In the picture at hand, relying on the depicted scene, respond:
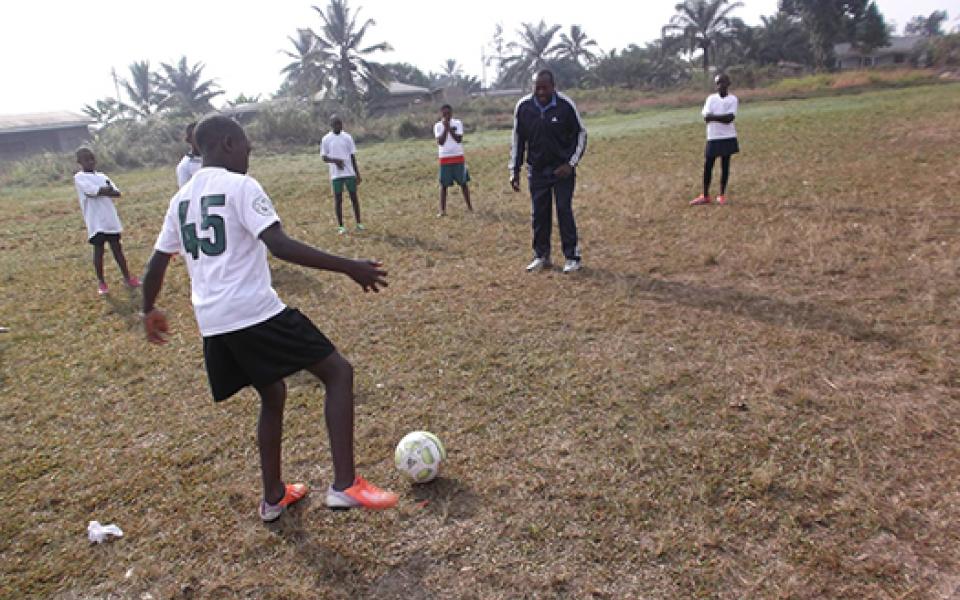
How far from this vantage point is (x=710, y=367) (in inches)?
174

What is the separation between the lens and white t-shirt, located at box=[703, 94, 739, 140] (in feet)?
29.5

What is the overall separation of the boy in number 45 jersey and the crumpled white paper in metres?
0.89

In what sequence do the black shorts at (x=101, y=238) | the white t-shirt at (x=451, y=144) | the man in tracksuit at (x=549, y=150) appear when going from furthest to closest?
the white t-shirt at (x=451, y=144) < the black shorts at (x=101, y=238) < the man in tracksuit at (x=549, y=150)

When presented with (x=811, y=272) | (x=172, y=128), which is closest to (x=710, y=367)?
(x=811, y=272)

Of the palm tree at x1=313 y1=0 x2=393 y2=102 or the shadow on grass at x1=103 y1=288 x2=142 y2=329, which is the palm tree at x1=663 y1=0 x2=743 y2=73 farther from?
the shadow on grass at x1=103 y1=288 x2=142 y2=329

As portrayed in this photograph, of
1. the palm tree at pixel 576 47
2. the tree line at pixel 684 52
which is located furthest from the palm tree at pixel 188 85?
the palm tree at pixel 576 47

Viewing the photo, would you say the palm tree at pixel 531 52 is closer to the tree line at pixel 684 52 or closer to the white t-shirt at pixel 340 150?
the tree line at pixel 684 52

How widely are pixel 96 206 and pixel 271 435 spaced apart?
18.8 feet

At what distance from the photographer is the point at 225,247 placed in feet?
9.05

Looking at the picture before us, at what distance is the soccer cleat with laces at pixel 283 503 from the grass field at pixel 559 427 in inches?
2.6

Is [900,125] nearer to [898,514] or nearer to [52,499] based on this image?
[898,514]

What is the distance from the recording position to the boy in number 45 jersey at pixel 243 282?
272 cm

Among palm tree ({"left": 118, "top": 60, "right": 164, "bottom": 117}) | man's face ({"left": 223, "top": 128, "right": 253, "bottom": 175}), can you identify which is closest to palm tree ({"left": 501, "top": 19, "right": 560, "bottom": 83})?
palm tree ({"left": 118, "top": 60, "right": 164, "bottom": 117})

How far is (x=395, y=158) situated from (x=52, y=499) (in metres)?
18.8
